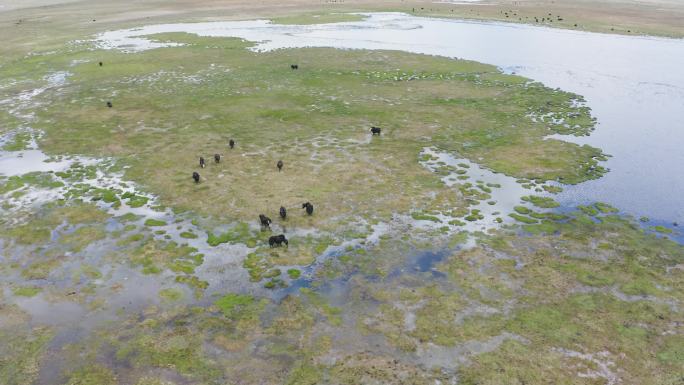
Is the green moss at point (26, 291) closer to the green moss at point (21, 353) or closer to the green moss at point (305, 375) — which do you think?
the green moss at point (21, 353)

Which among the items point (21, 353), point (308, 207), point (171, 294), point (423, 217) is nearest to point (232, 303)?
point (171, 294)

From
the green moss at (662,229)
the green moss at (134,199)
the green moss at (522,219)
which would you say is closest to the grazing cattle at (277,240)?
the green moss at (134,199)

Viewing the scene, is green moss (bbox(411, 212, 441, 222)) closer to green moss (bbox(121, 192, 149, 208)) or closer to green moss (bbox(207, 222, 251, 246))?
green moss (bbox(207, 222, 251, 246))

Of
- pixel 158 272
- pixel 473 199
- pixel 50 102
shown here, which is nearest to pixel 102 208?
pixel 158 272

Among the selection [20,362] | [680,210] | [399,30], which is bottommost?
[20,362]

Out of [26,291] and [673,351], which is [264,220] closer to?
[26,291]

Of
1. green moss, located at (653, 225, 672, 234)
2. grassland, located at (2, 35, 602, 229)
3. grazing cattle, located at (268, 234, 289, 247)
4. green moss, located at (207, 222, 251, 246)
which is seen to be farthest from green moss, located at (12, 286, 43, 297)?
green moss, located at (653, 225, 672, 234)

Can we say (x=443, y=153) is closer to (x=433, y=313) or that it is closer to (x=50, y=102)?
(x=433, y=313)
